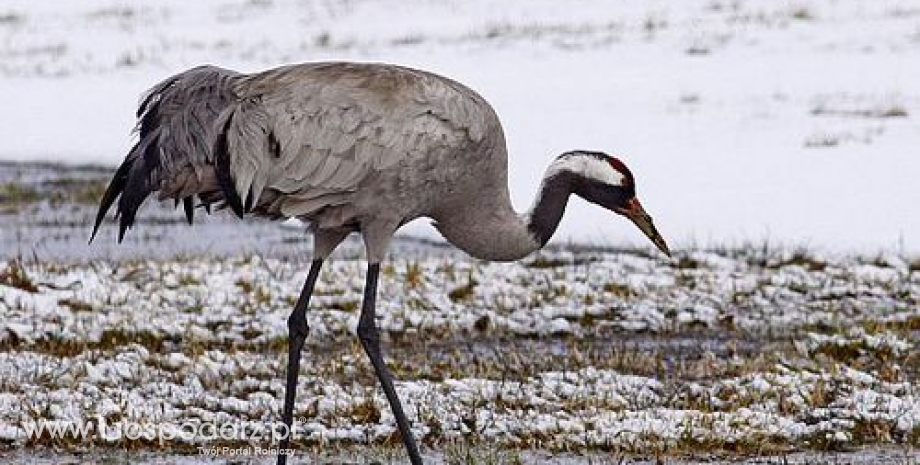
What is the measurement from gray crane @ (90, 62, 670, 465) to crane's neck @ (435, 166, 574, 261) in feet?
0.53

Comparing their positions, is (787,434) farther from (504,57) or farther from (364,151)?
(504,57)

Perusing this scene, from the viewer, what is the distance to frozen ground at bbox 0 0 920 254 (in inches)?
579

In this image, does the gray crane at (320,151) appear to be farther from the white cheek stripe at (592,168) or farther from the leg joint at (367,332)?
the white cheek stripe at (592,168)

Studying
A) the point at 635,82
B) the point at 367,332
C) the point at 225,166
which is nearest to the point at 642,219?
the point at 367,332

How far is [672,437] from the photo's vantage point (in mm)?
7199

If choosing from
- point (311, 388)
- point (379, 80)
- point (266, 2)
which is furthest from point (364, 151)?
point (266, 2)

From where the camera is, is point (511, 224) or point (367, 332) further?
point (511, 224)

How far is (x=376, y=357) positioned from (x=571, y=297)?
12.0 feet

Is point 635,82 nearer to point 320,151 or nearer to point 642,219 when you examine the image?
point 642,219

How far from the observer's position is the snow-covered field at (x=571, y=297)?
24.3 feet

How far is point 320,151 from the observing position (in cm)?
666

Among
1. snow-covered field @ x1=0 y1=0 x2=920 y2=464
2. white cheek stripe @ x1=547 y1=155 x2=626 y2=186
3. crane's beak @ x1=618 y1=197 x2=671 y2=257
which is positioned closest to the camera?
white cheek stripe @ x1=547 y1=155 x2=626 y2=186

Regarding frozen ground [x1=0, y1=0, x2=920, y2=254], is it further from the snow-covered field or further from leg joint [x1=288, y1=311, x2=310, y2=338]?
leg joint [x1=288, y1=311, x2=310, y2=338]

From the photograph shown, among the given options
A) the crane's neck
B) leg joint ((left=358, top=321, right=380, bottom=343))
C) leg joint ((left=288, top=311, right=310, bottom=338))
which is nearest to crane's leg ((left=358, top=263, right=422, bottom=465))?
leg joint ((left=358, top=321, right=380, bottom=343))
